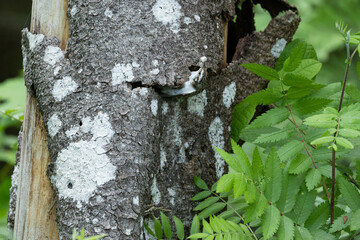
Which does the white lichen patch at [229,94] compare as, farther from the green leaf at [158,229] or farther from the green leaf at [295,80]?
the green leaf at [158,229]

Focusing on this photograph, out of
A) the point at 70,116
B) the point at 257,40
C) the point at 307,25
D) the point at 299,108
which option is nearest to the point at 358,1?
the point at 307,25

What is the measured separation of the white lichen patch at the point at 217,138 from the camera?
1744 millimetres

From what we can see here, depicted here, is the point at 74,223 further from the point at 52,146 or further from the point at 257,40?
the point at 257,40

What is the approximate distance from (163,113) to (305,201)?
58 centimetres

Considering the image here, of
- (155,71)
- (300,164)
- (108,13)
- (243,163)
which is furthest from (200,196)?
(108,13)

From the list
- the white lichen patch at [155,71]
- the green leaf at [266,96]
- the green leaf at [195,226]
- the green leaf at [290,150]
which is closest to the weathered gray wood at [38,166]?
the white lichen patch at [155,71]

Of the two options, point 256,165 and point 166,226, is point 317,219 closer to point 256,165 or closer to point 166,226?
point 256,165

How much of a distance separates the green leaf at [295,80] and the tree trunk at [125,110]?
282 mm

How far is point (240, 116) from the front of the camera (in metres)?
1.86

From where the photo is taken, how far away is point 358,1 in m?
5.74

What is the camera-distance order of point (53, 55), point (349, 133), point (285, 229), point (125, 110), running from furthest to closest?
point (53, 55)
point (125, 110)
point (285, 229)
point (349, 133)

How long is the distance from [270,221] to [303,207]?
0.54 ft

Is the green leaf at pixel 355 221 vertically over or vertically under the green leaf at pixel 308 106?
under

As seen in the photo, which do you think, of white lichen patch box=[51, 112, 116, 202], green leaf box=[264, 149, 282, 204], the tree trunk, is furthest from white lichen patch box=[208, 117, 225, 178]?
white lichen patch box=[51, 112, 116, 202]
